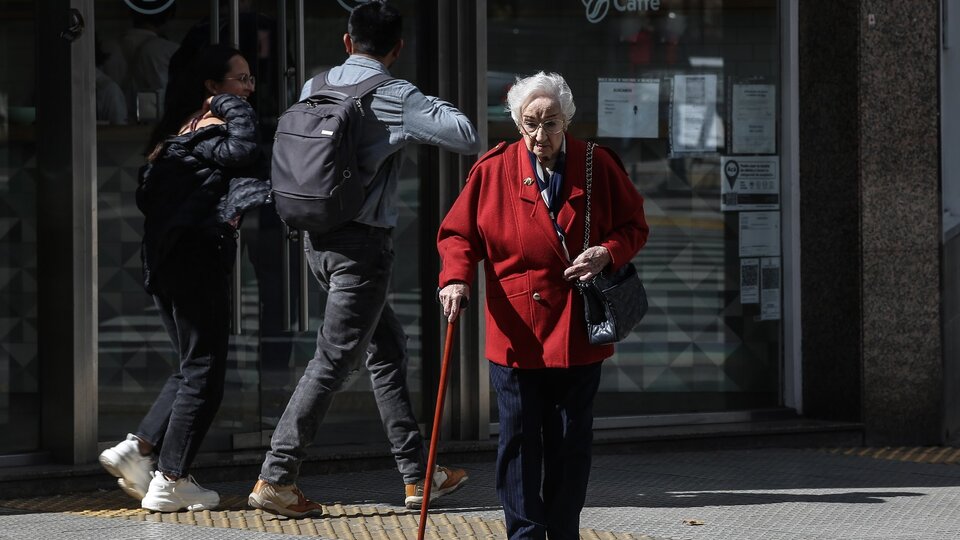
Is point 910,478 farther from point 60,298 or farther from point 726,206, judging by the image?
point 60,298

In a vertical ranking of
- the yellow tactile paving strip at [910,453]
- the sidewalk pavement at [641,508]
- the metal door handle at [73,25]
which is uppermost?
the metal door handle at [73,25]

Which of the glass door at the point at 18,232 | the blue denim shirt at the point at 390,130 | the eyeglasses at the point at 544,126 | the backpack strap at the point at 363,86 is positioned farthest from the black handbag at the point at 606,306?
the glass door at the point at 18,232

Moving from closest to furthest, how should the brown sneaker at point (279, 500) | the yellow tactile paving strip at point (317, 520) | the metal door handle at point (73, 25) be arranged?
the yellow tactile paving strip at point (317, 520) < the brown sneaker at point (279, 500) < the metal door handle at point (73, 25)

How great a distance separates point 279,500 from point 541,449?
1421 millimetres

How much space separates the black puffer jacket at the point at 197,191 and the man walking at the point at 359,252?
32cm

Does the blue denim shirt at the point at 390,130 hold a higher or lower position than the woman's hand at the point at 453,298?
higher

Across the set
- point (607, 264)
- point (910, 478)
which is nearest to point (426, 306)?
point (910, 478)

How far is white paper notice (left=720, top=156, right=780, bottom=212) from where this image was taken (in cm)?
846

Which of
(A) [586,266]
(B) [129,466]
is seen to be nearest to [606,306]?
(A) [586,266]

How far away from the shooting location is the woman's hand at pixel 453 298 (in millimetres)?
4895

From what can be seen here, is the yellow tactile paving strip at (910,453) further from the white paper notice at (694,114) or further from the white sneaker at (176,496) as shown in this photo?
the white sneaker at (176,496)

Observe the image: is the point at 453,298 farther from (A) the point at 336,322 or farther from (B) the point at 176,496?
(B) the point at 176,496

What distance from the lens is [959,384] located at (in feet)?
28.1

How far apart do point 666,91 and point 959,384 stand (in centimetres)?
223
